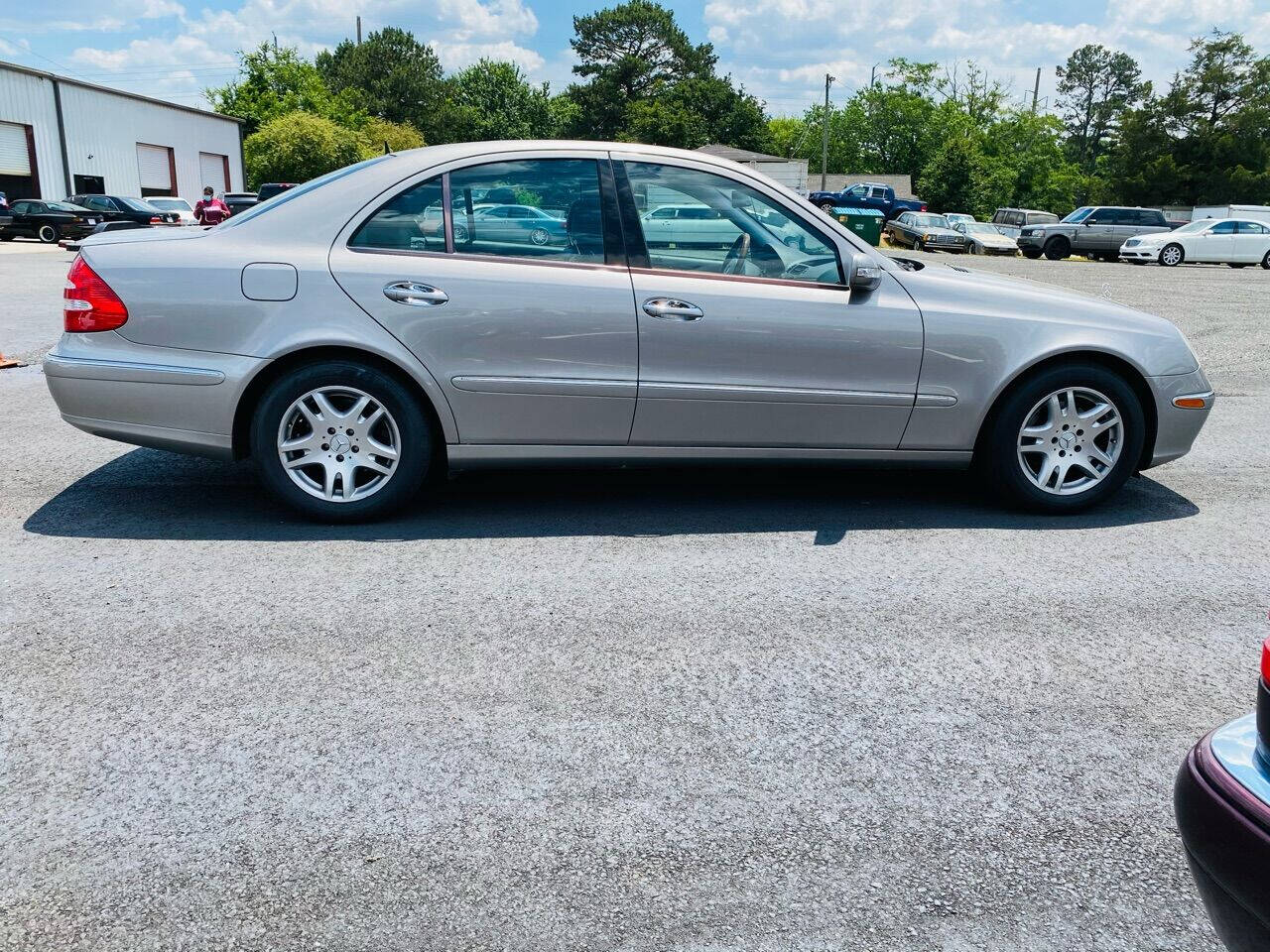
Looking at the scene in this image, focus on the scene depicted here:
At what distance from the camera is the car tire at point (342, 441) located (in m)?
4.51

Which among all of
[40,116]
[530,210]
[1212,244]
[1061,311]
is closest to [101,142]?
[40,116]

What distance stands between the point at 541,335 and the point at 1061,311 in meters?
2.37

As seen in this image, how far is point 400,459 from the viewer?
462cm

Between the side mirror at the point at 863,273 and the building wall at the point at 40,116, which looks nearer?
the side mirror at the point at 863,273

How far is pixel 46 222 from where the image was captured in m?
31.3

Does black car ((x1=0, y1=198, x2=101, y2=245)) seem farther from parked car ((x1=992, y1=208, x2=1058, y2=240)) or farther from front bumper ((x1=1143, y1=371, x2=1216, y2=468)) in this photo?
parked car ((x1=992, y1=208, x2=1058, y2=240))

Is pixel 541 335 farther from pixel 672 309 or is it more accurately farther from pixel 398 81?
pixel 398 81

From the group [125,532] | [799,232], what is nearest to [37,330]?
[125,532]

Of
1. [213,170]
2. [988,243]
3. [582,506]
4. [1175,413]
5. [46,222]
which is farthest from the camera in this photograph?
[213,170]

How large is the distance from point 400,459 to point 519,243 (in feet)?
3.47

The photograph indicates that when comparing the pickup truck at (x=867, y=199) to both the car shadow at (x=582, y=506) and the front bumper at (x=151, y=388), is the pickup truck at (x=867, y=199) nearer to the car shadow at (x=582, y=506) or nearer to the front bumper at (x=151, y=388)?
the car shadow at (x=582, y=506)

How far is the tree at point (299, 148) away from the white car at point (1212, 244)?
38.8 metres

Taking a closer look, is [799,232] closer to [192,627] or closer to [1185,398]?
[1185,398]

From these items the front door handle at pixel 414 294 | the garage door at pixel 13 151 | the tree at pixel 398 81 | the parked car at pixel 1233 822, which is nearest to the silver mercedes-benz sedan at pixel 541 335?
the front door handle at pixel 414 294
